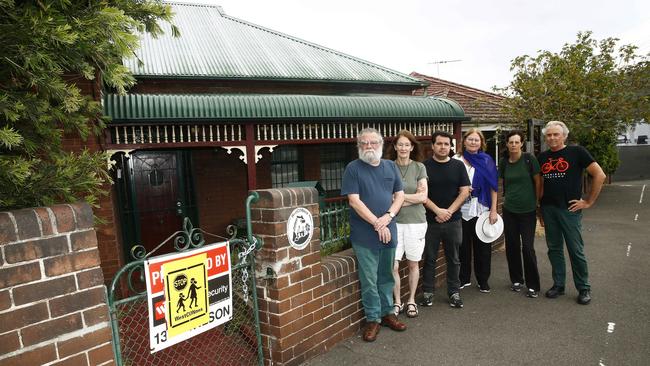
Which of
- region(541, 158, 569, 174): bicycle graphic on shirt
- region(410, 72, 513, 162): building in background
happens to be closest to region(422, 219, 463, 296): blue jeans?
region(541, 158, 569, 174): bicycle graphic on shirt

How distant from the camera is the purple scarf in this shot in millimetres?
4613

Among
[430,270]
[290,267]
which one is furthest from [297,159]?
[290,267]

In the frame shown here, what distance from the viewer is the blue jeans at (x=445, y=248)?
14.0ft

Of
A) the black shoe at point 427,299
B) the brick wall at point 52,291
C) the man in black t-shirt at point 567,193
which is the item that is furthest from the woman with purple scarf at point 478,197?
the brick wall at point 52,291

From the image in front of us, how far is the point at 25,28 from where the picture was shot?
2.15 m

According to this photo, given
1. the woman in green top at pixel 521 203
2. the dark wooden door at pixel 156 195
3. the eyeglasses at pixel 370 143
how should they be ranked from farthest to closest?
1. the dark wooden door at pixel 156 195
2. the woman in green top at pixel 521 203
3. the eyeglasses at pixel 370 143

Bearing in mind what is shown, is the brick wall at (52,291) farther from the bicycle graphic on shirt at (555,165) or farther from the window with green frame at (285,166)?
the window with green frame at (285,166)

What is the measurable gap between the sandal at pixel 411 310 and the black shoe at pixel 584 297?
71.0 inches

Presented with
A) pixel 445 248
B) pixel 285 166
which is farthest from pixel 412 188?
pixel 285 166

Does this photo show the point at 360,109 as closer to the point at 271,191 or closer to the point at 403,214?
the point at 403,214

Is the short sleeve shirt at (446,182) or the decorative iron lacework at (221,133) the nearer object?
the short sleeve shirt at (446,182)

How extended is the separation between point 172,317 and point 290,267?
3.27 ft

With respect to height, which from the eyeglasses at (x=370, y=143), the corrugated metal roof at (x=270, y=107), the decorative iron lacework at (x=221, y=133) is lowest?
the eyeglasses at (x=370, y=143)

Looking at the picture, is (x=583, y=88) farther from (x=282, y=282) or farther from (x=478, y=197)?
(x=282, y=282)
